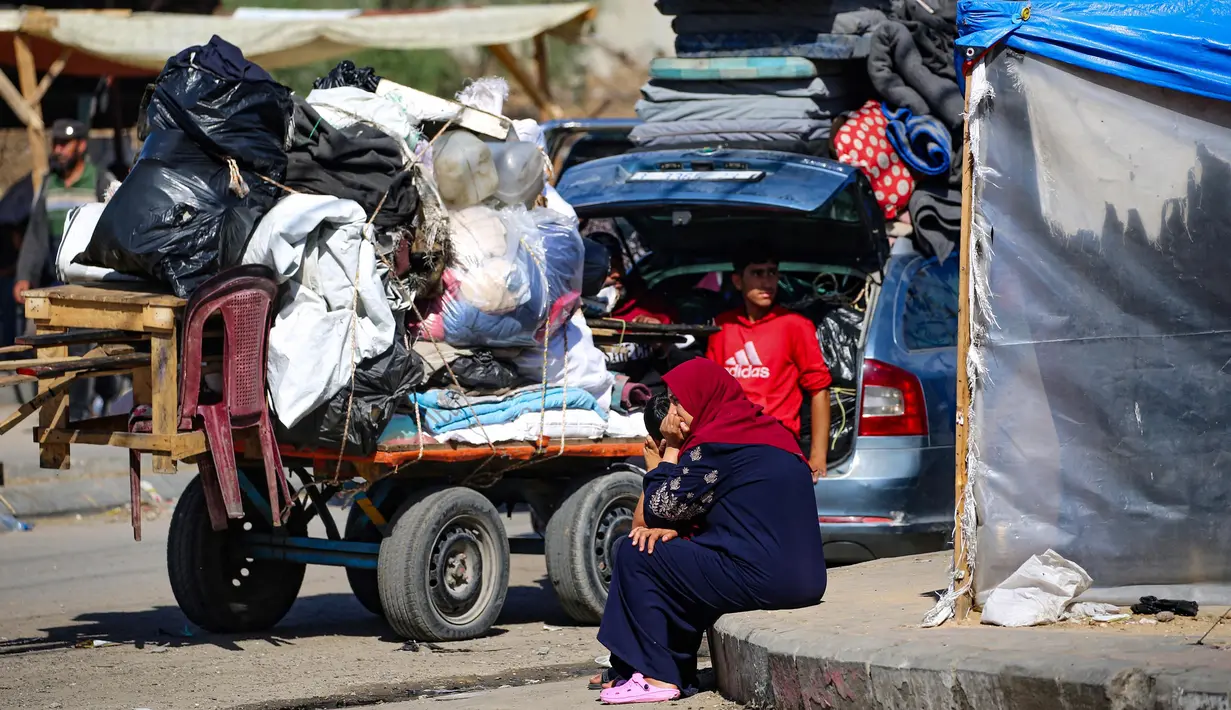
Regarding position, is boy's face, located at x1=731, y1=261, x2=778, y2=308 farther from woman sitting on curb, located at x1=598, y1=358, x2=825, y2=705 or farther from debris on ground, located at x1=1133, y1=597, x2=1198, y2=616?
debris on ground, located at x1=1133, y1=597, x2=1198, y2=616

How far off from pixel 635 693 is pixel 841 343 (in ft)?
10.2

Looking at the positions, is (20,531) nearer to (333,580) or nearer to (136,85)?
(333,580)

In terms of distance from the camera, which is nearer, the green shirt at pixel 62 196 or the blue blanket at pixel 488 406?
the blue blanket at pixel 488 406

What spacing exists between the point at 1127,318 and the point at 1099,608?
98 centimetres

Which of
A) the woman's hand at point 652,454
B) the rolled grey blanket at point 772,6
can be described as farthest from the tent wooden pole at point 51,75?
the woman's hand at point 652,454

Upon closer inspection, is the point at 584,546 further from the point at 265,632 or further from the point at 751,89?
the point at 751,89

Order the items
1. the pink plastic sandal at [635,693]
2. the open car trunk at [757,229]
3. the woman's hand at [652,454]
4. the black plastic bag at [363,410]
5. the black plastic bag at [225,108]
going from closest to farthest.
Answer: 1. the pink plastic sandal at [635,693]
2. the woman's hand at [652,454]
3. the black plastic bag at [363,410]
4. the black plastic bag at [225,108]
5. the open car trunk at [757,229]

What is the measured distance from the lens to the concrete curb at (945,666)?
4.25m

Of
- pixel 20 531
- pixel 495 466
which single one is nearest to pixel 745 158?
pixel 495 466

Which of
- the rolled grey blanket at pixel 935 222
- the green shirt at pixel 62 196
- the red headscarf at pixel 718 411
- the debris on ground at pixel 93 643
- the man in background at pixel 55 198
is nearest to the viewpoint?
the red headscarf at pixel 718 411

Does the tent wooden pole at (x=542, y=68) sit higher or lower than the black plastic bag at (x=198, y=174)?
higher

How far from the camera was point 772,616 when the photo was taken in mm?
5742

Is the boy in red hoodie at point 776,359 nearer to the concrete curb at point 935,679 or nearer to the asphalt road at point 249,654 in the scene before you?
the asphalt road at point 249,654

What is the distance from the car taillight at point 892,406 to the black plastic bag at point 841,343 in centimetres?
50
